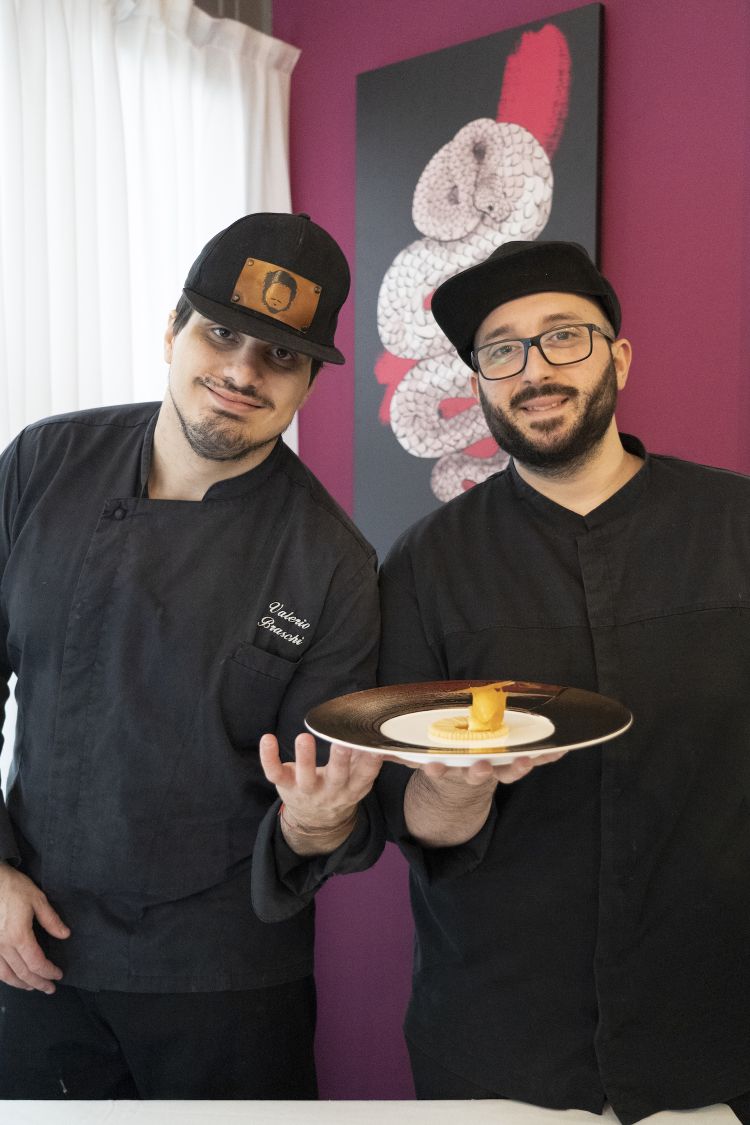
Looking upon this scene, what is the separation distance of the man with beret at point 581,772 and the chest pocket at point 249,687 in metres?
0.19

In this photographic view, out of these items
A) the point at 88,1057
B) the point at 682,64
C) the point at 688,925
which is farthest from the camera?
the point at 682,64

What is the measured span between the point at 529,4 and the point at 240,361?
4.57 feet

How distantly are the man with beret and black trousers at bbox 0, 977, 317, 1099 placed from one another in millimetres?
230

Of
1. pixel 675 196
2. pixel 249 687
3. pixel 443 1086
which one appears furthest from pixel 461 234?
pixel 443 1086

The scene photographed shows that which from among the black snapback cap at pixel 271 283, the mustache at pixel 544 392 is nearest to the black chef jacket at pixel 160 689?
the black snapback cap at pixel 271 283

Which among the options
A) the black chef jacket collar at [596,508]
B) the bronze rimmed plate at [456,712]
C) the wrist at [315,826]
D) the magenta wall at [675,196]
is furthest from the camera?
the magenta wall at [675,196]

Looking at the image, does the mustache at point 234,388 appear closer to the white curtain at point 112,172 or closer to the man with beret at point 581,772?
the man with beret at point 581,772

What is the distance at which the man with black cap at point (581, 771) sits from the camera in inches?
64.7

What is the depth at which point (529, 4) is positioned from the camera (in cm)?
256

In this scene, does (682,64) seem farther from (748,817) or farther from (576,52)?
(748,817)

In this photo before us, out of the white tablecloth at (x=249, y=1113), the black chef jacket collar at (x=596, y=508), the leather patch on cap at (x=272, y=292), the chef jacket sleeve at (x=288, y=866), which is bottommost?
the white tablecloth at (x=249, y=1113)

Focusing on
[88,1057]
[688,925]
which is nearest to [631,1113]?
[688,925]

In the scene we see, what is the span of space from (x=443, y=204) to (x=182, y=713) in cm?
155

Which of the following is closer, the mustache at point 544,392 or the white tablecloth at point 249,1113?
the white tablecloth at point 249,1113
